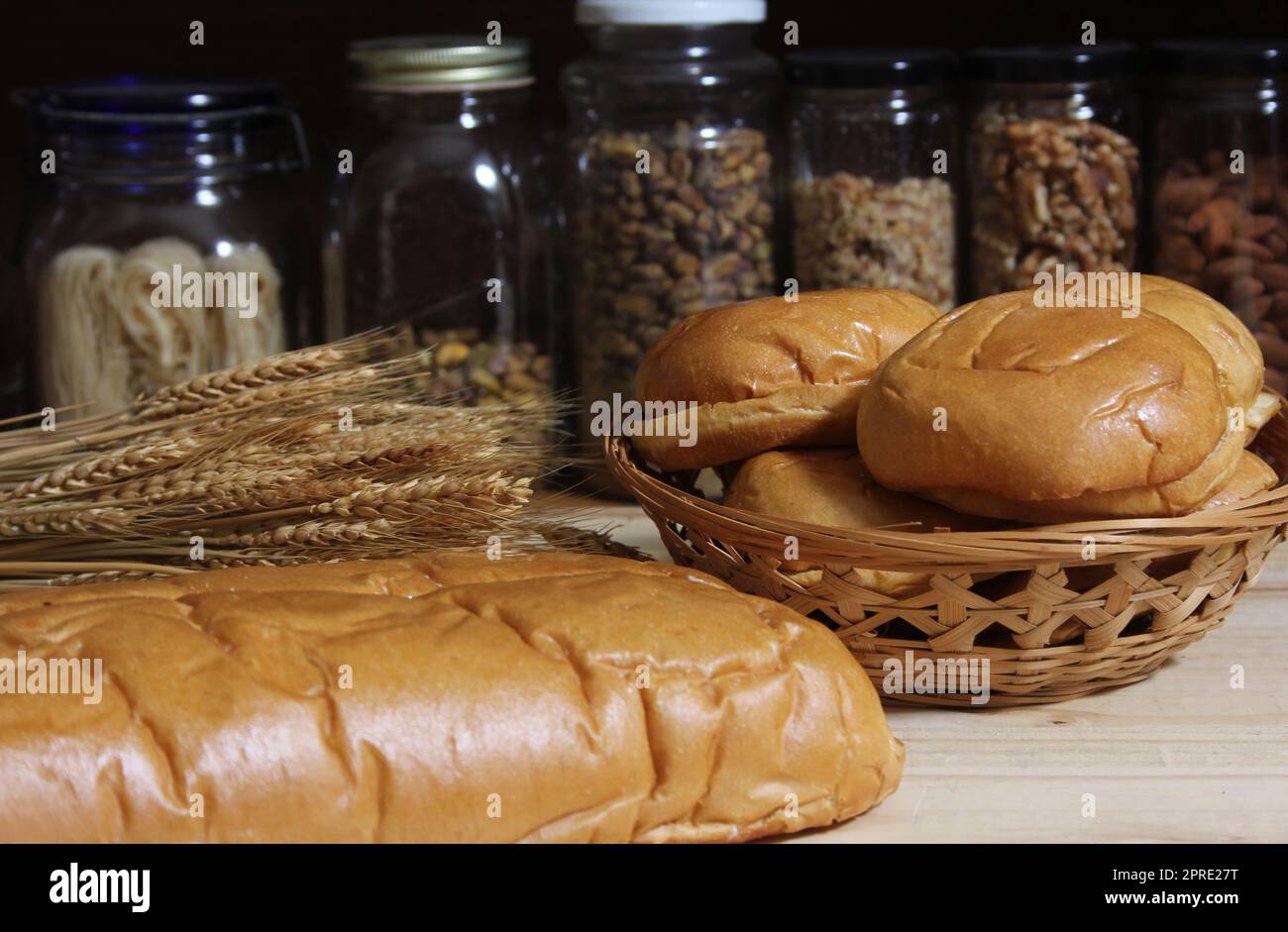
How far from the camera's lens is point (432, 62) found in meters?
1.63

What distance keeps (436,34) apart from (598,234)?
0.44m

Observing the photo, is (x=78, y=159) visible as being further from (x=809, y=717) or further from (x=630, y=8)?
(x=809, y=717)

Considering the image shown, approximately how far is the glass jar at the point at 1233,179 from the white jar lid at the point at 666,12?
1.57 feet

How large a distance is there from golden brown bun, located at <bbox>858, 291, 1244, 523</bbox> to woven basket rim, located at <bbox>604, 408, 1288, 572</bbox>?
0.09 feet

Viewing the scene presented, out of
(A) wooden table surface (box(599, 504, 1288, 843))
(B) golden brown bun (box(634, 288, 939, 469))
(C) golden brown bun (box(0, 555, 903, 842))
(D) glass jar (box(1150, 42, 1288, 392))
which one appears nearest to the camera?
(C) golden brown bun (box(0, 555, 903, 842))

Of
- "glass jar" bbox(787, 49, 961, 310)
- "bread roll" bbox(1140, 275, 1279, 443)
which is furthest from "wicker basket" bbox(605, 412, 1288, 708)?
"glass jar" bbox(787, 49, 961, 310)

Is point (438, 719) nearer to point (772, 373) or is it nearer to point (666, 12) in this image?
point (772, 373)

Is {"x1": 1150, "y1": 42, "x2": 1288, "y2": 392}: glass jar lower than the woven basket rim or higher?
higher

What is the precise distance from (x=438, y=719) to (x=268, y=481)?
13.6 inches

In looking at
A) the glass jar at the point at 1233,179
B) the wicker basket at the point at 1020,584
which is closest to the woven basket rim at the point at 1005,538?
the wicker basket at the point at 1020,584

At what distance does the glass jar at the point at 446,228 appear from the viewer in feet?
5.54

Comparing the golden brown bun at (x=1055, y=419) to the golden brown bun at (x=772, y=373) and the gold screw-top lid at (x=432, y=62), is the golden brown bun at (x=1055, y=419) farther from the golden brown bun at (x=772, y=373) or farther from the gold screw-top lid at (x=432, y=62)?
the gold screw-top lid at (x=432, y=62)

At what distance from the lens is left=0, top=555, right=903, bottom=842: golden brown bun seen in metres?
0.92

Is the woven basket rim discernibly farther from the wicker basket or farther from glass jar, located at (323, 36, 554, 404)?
glass jar, located at (323, 36, 554, 404)
